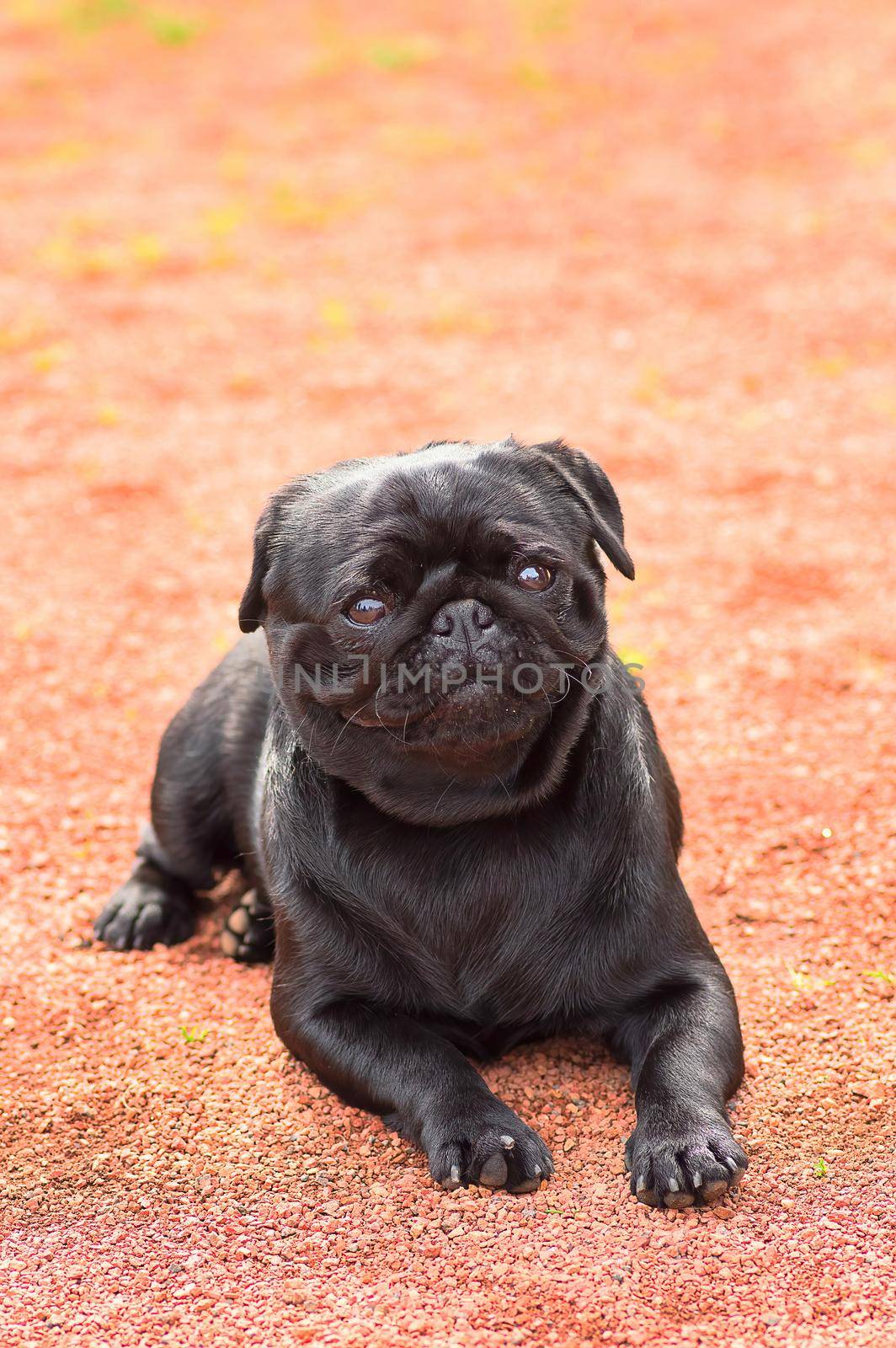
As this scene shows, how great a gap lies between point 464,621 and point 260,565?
0.71 metres

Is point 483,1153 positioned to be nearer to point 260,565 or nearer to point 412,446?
point 260,565

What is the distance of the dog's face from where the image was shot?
133 inches

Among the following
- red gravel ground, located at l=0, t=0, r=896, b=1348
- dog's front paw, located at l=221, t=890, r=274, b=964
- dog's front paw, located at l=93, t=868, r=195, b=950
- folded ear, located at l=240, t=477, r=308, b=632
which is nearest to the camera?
red gravel ground, located at l=0, t=0, r=896, b=1348

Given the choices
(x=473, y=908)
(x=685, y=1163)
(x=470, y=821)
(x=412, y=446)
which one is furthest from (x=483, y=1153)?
(x=412, y=446)

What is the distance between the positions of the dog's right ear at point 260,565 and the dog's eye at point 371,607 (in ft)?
1.45

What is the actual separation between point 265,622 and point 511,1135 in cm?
140

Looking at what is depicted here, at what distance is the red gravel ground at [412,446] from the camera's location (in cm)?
332

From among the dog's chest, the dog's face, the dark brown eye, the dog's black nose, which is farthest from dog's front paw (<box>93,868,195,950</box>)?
the dark brown eye

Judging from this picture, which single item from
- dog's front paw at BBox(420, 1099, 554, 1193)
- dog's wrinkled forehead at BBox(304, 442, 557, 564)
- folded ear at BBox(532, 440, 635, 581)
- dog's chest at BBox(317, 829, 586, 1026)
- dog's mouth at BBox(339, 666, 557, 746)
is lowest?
dog's front paw at BBox(420, 1099, 554, 1193)

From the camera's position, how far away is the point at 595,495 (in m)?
3.87

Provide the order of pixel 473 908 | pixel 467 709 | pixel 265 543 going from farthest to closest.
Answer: pixel 265 543 → pixel 473 908 → pixel 467 709

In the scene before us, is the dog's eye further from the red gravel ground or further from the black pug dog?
the red gravel ground

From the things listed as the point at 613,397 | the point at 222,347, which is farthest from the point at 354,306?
the point at 613,397

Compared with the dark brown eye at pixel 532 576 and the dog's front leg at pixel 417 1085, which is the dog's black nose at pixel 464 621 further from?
the dog's front leg at pixel 417 1085
